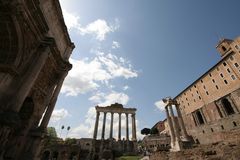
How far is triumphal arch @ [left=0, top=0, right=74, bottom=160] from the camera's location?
7766mm

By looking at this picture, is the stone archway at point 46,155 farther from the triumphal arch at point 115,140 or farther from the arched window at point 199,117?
the arched window at point 199,117

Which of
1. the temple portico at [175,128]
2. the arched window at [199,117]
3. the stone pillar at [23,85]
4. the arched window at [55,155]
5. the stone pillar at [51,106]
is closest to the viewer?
the stone pillar at [23,85]

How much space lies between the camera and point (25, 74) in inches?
364

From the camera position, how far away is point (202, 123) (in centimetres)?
4831

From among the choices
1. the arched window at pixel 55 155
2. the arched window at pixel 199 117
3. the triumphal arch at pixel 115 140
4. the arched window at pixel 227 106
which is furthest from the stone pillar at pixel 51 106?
the arched window at pixel 199 117

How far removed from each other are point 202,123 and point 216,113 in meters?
7.76

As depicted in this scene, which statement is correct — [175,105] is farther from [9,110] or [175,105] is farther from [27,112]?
[9,110]

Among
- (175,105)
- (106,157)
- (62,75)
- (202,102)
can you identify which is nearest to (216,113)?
(202,102)

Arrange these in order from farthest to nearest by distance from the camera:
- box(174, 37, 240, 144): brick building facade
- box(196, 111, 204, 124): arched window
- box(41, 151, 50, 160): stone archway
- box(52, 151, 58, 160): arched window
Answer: box(196, 111, 204, 124): arched window → box(52, 151, 58, 160): arched window → box(41, 151, 50, 160): stone archway → box(174, 37, 240, 144): brick building facade

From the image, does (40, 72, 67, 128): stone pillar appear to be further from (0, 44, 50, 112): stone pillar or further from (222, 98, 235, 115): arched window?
(222, 98, 235, 115): arched window

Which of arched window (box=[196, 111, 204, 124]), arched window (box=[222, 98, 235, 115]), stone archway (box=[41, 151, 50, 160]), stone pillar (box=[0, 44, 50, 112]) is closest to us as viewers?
stone pillar (box=[0, 44, 50, 112])

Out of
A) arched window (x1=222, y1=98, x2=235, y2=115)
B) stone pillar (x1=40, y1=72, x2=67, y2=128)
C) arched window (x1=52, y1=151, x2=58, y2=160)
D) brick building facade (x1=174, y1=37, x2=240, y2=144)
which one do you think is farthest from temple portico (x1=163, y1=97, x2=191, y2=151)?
arched window (x1=52, y1=151, x2=58, y2=160)

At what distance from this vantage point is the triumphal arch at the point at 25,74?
7766 mm

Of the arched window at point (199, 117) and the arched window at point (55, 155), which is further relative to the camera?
the arched window at point (199, 117)
